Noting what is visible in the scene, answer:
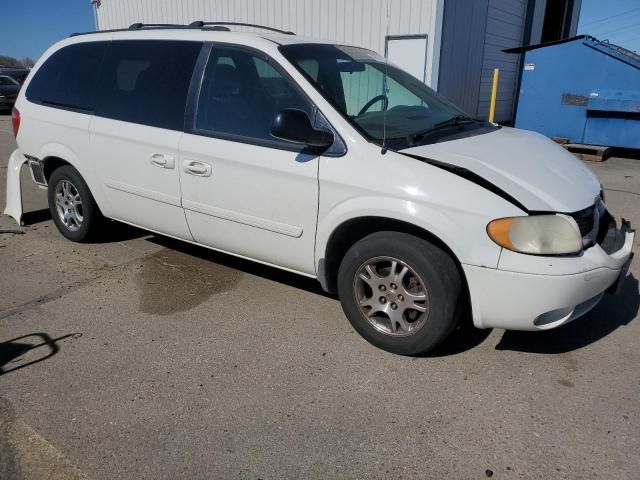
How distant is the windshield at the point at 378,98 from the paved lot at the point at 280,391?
1.30 meters

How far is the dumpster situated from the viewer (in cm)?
898

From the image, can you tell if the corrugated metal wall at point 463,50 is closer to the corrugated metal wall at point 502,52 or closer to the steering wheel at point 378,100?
the corrugated metal wall at point 502,52

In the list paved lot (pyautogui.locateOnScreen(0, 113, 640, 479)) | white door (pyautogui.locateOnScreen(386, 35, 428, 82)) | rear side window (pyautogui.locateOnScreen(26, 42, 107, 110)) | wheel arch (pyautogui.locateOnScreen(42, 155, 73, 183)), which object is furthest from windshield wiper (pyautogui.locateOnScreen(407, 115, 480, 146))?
white door (pyautogui.locateOnScreen(386, 35, 428, 82))

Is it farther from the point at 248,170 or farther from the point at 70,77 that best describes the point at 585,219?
the point at 70,77

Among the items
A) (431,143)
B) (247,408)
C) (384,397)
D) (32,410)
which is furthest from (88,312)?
(431,143)

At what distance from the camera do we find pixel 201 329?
3.55 metres

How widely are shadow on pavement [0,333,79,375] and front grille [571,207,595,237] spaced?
3049 mm

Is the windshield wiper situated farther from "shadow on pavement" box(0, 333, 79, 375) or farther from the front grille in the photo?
"shadow on pavement" box(0, 333, 79, 375)

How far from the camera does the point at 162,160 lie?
12.7 ft

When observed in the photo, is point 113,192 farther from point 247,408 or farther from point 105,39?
point 247,408

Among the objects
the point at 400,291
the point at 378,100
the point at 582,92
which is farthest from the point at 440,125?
the point at 582,92

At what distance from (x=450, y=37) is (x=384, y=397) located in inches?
395

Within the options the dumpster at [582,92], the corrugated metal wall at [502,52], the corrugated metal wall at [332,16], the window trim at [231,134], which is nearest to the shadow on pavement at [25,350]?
the window trim at [231,134]

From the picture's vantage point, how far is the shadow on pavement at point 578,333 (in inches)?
132
